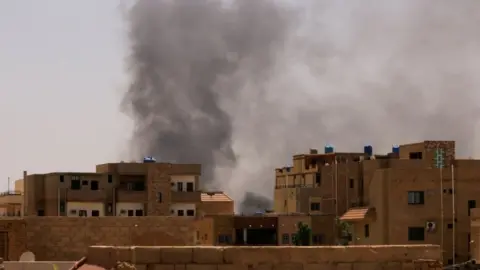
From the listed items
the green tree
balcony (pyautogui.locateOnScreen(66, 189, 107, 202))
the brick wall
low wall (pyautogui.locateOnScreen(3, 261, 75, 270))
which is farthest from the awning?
low wall (pyautogui.locateOnScreen(3, 261, 75, 270))

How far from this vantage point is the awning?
77.2 m

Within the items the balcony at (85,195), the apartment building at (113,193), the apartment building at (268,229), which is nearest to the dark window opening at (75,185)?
the apartment building at (113,193)

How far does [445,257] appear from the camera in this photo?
7288 centimetres

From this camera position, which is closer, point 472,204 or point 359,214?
point 472,204

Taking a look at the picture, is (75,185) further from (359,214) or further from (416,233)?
(416,233)

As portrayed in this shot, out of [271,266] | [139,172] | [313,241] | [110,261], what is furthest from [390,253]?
[313,241]

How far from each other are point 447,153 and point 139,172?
2218cm

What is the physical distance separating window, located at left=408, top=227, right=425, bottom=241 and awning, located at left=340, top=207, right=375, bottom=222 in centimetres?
388

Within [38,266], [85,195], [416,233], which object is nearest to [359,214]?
[416,233]

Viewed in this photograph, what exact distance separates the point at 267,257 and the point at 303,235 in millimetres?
75987

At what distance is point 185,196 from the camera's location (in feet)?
270

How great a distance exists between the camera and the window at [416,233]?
73375 millimetres

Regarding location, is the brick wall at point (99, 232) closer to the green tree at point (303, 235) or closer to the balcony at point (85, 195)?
the balcony at point (85, 195)

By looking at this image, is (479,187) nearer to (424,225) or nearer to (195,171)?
(424,225)
